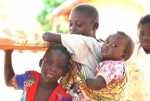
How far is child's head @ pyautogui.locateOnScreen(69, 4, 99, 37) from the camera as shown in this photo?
1407mm

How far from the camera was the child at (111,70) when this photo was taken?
1353mm

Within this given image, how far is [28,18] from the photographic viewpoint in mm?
3213

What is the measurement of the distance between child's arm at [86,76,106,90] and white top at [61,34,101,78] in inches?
1.5

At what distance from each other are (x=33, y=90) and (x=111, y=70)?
29 cm

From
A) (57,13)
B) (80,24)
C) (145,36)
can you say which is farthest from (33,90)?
(57,13)

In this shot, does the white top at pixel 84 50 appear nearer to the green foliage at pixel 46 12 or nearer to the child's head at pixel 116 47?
the child's head at pixel 116 47

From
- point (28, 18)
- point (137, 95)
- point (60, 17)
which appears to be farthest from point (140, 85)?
point (28, 18)

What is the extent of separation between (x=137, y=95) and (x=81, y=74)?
4.50 feet

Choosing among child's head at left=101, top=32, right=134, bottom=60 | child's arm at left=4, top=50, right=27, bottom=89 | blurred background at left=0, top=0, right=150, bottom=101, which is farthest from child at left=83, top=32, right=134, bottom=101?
blurred background at left=0, top=0, right=150, bottom=101

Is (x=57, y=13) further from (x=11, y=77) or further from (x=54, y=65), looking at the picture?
(x=54, y=65)

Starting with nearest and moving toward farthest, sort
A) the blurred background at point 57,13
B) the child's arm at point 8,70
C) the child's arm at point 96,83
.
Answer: the child's arm at point 96,83 → the child's arm at point 8,70 → the blurred background at point 57,13

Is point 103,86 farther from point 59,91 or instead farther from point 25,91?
point 25,91

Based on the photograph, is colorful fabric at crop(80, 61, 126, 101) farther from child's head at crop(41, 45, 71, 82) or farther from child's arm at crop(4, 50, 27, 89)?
child's arm at crop(4, 50, 27, 89)

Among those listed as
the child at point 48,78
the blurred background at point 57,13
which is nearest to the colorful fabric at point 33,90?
the child at point 48,78
